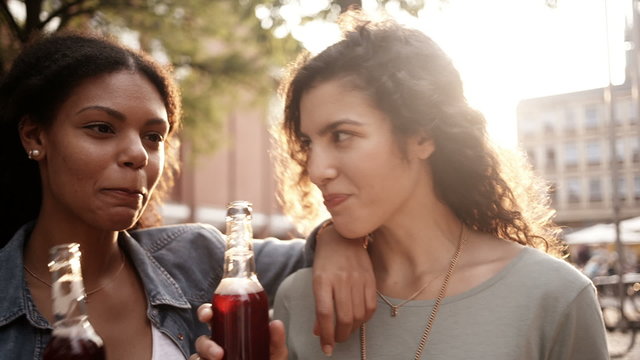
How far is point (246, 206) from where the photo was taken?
1.60 metres

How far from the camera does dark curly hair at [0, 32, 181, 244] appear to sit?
241cm

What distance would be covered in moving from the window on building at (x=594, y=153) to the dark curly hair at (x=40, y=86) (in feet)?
152

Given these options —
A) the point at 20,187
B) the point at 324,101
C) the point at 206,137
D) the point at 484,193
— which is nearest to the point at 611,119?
the point at 206,137

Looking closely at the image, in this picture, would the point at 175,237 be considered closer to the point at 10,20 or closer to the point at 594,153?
the point at 10,20

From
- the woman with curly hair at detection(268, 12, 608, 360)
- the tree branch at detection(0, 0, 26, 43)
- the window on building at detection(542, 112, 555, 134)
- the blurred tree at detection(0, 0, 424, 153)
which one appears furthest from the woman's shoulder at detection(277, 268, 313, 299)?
the window on building at detection(542, 112, 555, 134)

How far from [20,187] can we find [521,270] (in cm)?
199

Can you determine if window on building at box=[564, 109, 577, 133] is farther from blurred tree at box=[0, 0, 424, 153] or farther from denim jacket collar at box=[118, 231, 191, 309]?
denim jacket collar at box=[118, 231, 191, 309]

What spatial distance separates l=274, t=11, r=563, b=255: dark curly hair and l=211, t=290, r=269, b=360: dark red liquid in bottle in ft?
3.00

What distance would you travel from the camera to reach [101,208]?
7.42 ft

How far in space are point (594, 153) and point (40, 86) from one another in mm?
47390

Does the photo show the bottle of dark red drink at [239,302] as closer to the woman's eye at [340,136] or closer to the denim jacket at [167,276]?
the woman's eye at [340,136]

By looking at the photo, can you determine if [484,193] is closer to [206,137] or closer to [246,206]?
[246,206]

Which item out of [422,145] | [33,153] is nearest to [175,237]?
[33,153]

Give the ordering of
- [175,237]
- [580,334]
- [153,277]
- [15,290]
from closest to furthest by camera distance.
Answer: [580,334] < [15,290] < [153,277] < [175,237]
